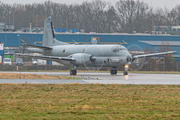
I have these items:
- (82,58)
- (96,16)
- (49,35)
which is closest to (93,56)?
(82,58)

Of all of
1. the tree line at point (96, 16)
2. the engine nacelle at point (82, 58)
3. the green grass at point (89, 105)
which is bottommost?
the green grass at point (89, 105)

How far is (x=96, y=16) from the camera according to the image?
14200cm

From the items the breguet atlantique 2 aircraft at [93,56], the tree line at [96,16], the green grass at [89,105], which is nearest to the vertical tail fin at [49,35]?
the breguet atlantique 2 aircraft at [93,56]

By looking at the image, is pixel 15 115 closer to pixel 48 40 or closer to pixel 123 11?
pixel 48 40

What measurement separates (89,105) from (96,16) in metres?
128

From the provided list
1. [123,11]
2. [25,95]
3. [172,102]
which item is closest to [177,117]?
[172,102]

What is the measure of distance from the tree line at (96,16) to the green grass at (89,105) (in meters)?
114

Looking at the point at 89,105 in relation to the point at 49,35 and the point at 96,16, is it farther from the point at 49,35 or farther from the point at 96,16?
the point at 96,16

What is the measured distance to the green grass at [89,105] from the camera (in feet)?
42.8

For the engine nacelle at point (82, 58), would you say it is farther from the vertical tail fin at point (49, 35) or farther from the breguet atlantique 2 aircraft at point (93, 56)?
the vertical tail fin at point (49, 35)

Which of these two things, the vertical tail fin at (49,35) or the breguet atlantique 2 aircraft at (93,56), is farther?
the vertical tail fin at (49,35)

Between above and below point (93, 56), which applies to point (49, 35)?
above

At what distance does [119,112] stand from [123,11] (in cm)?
12915

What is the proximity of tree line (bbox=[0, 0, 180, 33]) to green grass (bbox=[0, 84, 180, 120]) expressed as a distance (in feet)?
375
